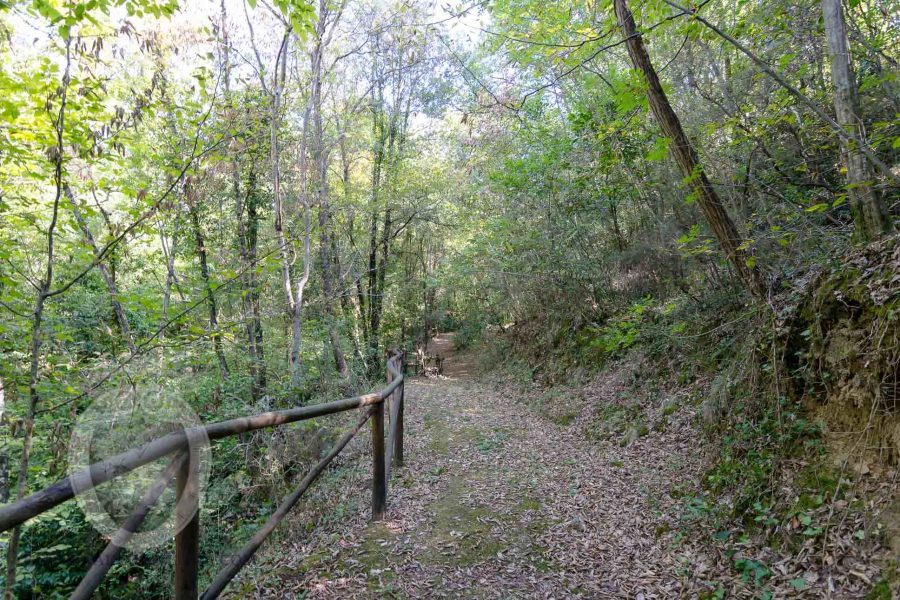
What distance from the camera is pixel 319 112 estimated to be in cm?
1099

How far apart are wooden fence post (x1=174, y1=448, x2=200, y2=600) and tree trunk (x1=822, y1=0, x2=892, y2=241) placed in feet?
16.8

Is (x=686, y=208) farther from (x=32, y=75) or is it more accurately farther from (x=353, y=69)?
(x=353, y=69)

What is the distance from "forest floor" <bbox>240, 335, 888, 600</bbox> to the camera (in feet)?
10.5

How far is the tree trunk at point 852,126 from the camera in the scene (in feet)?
12.8

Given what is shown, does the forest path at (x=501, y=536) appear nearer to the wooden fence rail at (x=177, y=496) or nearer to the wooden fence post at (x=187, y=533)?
the wooden fence rail at (x=177, y=496)

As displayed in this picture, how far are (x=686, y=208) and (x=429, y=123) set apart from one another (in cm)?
1515

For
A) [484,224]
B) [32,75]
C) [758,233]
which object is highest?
[484,224]

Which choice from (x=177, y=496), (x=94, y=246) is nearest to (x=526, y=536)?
(x=177, y=496)

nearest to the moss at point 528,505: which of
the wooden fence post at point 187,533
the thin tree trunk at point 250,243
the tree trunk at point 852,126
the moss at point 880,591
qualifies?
the moss at point 880,591

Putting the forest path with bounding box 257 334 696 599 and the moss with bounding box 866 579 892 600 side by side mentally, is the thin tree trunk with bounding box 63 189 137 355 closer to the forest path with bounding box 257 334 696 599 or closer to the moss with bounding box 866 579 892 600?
the forest path with bounding box 257 334 696 599

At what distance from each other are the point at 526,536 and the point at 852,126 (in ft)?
14.9

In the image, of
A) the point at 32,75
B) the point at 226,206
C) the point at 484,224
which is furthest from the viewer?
the point at 484,224

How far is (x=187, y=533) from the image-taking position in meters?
1.93

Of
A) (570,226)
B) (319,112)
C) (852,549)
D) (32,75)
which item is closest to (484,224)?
(570,226)
